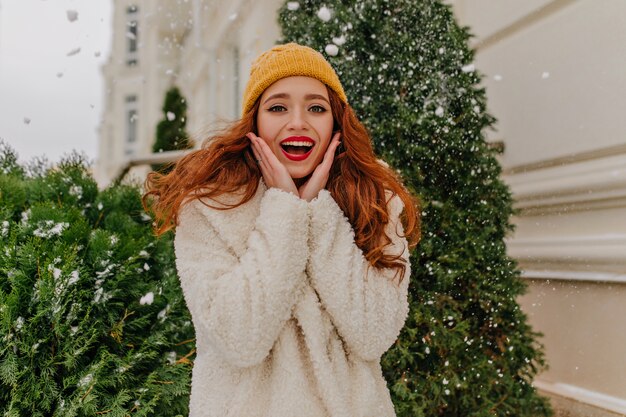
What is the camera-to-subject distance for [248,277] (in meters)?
1.37

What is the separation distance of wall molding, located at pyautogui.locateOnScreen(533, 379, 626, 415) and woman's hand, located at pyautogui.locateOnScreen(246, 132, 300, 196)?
2.20 metres

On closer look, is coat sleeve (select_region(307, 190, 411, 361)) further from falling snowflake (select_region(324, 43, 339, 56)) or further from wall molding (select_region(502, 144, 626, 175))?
wall molding (select_region(502, 144, 626, 175))

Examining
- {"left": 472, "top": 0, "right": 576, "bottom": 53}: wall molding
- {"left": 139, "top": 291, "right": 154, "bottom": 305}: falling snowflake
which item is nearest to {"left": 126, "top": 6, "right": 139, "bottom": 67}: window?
{"left": 472, "top": 0, "right": 576, "bottom": 53}: wall molding

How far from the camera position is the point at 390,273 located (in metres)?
1.52

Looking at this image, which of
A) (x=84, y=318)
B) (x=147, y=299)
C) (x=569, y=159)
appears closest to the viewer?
(x=84, y=318)

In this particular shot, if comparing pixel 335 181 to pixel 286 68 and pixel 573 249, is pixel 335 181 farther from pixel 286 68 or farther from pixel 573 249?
pixel 573 249

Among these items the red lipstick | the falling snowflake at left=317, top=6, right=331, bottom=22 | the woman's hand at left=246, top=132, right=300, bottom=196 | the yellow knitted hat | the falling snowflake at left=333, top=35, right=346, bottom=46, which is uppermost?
the falling snowflake at left=317, top=6, right=331, bottom=22

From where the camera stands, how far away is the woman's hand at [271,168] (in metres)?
1.51

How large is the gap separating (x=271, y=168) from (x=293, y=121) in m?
0.14

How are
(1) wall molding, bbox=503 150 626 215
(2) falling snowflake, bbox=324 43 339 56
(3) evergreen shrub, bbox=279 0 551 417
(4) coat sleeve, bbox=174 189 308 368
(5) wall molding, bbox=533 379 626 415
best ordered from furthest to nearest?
1. (1) wall molding, bbox=503 150 626 215
2. (5) wall molding, bbox=533 379 626 415
3. (2) falling snowflake, bbox=324 43 339 56
4. (3) evergreen shrub, bbox=279 0 551 417
5. (4) coat sleeve, bbox=174 189 308 368

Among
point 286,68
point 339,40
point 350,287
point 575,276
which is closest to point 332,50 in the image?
point 339,40

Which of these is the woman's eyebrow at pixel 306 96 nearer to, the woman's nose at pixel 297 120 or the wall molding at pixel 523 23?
the woman's nose at pixel 297 120

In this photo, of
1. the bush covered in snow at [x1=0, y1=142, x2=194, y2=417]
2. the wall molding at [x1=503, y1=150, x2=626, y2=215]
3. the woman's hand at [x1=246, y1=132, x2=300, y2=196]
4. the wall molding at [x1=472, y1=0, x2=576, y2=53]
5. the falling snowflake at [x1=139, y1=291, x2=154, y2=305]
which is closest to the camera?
the woman's hand at [x1=246, y1=132, x2=300, y2=196]

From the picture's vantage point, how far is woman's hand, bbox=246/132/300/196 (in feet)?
4.97
